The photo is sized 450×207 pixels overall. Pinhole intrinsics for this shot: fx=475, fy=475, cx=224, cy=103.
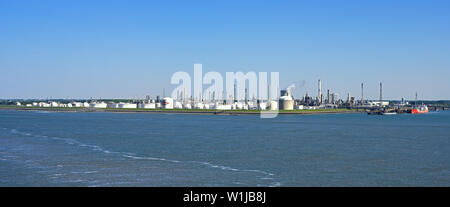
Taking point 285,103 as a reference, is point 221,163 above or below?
below

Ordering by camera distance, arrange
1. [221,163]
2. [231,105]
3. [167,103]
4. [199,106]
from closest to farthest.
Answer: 1. [221,163]
2. [231,105]
3. [199,106]
4. [167,103]

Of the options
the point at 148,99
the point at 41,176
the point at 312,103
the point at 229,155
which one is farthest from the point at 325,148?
the point at 148,99

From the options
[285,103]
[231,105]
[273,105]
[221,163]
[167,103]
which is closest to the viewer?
[221,163]

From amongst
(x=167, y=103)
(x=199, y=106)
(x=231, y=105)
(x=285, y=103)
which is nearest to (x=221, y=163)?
(x=285, y=103)

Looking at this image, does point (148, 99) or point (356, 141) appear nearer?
point (356, 141)

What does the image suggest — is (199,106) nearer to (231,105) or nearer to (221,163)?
(231,105)

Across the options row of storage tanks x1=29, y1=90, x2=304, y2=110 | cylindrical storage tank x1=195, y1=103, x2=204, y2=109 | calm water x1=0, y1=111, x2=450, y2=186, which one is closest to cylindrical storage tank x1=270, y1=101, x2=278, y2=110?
row of storage tanks x1=29, y1=90, x2=304, y2=110

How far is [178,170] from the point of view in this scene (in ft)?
49.9

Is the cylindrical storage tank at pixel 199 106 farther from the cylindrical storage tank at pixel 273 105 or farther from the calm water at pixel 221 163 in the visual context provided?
the calm water at pixel 221 163

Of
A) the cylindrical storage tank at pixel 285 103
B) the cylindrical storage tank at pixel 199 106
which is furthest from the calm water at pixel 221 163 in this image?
the cylindrical storage tank at pixel 199 106

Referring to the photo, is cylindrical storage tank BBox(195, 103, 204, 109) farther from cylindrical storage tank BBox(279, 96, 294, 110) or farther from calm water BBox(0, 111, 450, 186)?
calm water BBox(0, 111, 450, 186)
